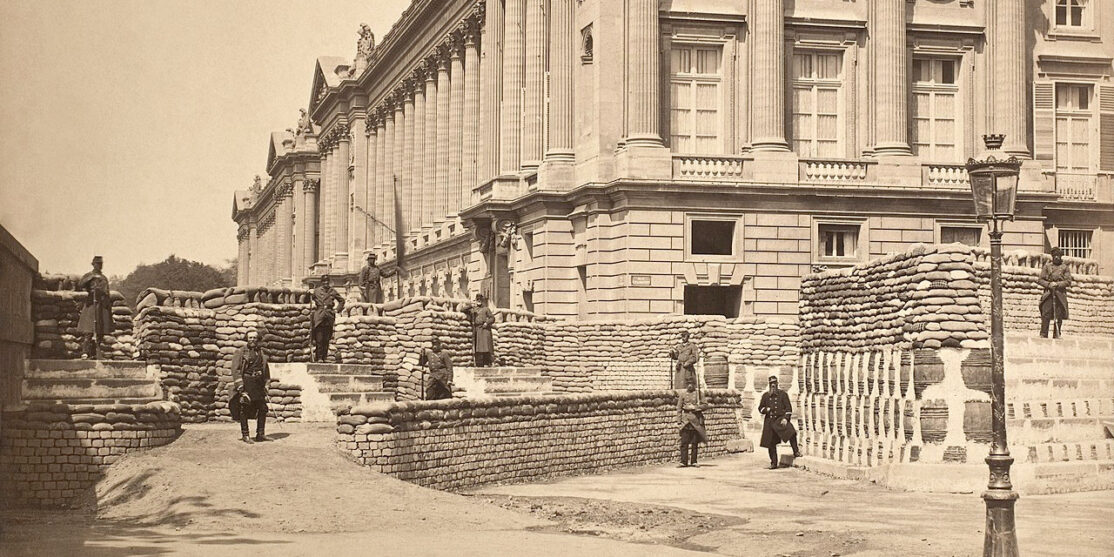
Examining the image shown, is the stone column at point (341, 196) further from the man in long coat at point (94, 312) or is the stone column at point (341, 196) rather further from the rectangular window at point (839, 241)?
the man in long coat at point (94, 312)

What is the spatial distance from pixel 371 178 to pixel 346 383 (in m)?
63.7

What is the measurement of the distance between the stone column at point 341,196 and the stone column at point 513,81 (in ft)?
146

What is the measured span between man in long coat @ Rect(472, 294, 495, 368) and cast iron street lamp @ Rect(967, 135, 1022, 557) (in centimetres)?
2299

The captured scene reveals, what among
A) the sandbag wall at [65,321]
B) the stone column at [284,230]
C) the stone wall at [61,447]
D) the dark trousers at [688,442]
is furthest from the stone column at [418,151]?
the stone wall at [61,447]

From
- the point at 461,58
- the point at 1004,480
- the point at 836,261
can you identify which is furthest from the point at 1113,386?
the point at 461,58

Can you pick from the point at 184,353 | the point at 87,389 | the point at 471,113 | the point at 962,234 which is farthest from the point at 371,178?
the point at 87,389

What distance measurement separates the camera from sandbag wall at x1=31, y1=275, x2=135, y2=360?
109 ft

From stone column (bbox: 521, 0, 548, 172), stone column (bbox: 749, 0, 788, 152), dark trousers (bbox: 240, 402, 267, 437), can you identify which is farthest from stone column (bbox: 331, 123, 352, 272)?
dark trousers (bbox: 240, 402, 267, 437)

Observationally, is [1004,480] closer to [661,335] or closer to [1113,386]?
[1113,386]

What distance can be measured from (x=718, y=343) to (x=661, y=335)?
7.27 ft

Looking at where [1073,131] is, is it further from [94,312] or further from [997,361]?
[997,361]

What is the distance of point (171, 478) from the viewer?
2420 centimetres

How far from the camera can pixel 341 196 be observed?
106 meters

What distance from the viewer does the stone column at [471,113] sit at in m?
67.6
